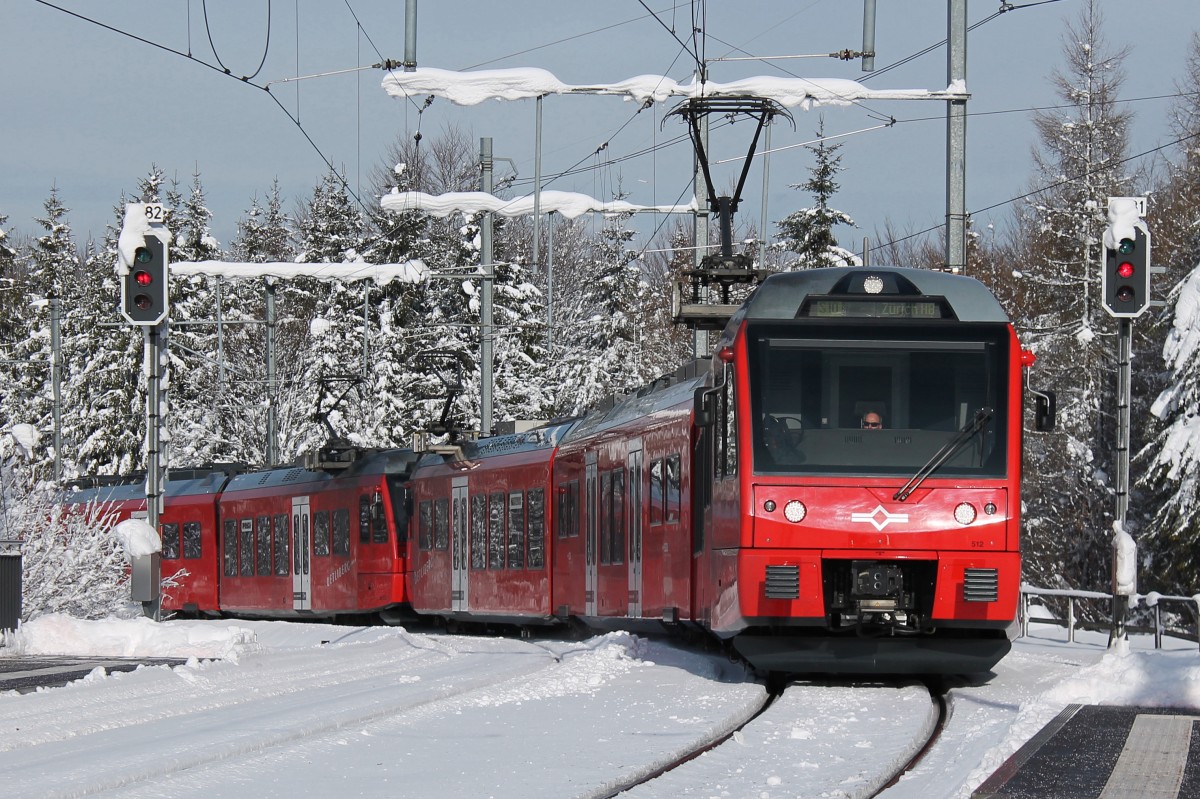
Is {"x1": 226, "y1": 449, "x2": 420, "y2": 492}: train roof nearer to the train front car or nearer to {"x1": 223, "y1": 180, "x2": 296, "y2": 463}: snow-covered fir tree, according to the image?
{"x1": 223, "y1": 180, "x2": 296, "y2": 463}: snow-covered fir tree

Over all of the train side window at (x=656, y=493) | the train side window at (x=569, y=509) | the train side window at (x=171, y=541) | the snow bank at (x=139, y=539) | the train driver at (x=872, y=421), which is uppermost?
the train driver at (x=872, y=421)

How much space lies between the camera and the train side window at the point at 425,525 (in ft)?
91.6

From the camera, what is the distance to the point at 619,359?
63.8 m

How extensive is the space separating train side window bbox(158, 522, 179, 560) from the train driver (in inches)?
987

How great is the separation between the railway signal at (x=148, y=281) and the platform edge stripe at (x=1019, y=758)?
11874mm

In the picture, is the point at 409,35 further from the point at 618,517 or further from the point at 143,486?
the point at 143,486

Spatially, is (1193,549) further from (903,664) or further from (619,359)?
(619,359)

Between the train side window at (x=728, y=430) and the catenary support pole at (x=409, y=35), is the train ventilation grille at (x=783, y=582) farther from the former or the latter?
the catenary support pole at (x=409, y=35)

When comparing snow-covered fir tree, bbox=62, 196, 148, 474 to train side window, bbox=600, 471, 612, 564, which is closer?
train side window, bbox=600, 471, 612, 564

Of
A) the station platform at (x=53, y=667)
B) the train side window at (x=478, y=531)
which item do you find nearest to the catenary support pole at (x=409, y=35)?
the train side window at (x=478, y=531)

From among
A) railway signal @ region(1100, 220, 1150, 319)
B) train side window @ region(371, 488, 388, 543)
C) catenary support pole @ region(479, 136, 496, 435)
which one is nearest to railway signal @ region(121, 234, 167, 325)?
train side window @ region(371, 488, 388, 543)

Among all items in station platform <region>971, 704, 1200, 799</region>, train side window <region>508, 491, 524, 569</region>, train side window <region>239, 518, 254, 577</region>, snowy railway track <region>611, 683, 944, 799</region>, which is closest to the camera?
station platform <region>971, 704, 1200, 799</region>

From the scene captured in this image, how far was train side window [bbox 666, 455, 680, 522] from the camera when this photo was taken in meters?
16.8

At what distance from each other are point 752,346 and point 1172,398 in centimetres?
2286
